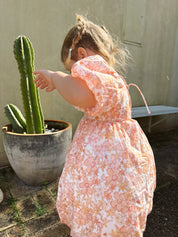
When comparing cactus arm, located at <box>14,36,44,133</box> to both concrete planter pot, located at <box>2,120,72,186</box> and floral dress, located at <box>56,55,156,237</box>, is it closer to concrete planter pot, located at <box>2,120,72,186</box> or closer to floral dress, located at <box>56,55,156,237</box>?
concrete planter pot, located at <box>2,120,72,186</box>

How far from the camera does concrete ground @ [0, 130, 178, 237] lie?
156 centimetres

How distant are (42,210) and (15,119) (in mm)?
1030

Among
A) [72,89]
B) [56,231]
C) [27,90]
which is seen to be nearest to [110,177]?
[72,89]

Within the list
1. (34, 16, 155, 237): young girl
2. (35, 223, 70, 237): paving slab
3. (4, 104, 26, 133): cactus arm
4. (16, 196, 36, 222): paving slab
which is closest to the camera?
(34, 16, 155, 237): young girl

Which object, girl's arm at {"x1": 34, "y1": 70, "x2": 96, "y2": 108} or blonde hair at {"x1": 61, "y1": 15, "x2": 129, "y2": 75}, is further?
blonde hair at {"x1": 61, "y1": 15, "x2": 129, "y2": 75}

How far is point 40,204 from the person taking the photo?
186 centimetres

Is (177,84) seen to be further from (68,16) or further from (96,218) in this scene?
(96,218)

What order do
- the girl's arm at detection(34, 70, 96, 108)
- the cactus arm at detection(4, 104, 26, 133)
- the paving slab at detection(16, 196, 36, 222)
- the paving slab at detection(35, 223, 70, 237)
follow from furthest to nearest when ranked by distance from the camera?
the cactus arm at detection(4, 104, 26, 133) → the paving slab at detection(16, 196, 36, 222) → the paving slab at detection(35, 223, 70, 237) → the girl's arm at detection(34, 70, 96, 108)

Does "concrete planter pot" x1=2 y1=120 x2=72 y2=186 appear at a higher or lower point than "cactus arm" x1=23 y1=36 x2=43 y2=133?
lower

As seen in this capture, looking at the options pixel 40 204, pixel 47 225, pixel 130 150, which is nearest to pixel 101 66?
pixel 130 150

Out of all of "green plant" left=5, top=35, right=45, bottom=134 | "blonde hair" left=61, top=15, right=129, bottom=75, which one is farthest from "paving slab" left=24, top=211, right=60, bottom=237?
"blonde hair" left=61, top=15, right=129, bottom=75

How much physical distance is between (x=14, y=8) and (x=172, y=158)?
3.20 meters

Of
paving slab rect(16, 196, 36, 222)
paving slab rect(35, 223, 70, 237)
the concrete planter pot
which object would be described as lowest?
paving slab rect(35, 223, 70, 237)

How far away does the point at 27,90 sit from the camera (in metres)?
1.96
